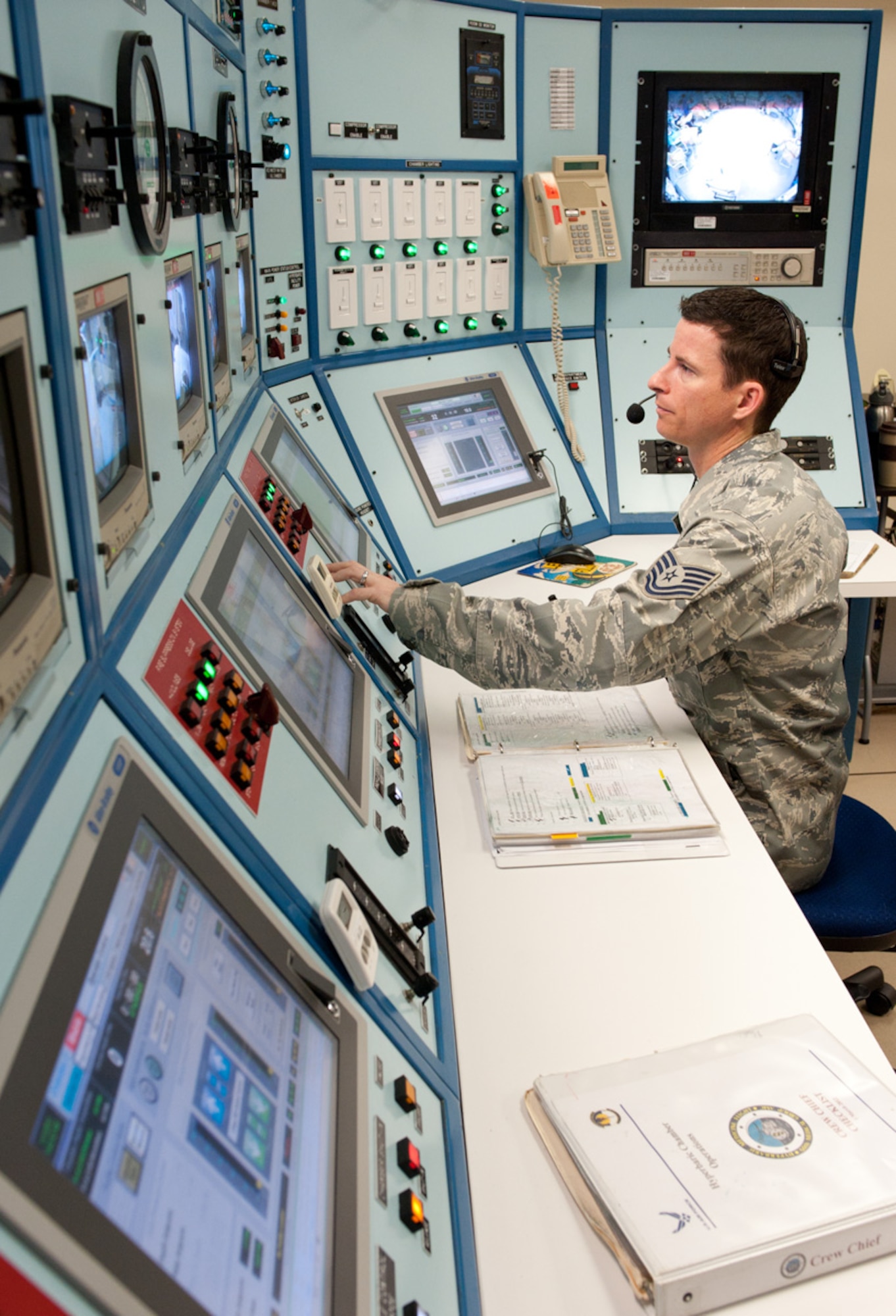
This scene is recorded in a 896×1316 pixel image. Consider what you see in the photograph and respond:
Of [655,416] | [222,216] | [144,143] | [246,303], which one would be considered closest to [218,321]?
[222,216]

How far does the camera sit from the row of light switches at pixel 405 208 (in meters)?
2.63

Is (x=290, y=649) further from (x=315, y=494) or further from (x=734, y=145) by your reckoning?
(x=734, y=145)

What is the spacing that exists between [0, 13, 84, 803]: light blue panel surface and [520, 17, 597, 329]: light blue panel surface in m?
2.53

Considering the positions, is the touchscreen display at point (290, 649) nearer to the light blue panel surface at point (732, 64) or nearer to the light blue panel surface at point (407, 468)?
the light blue panel surface at point (407, 468)

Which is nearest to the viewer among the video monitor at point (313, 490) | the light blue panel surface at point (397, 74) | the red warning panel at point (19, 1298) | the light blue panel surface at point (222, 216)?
the red warning panel at point (19, 1298)

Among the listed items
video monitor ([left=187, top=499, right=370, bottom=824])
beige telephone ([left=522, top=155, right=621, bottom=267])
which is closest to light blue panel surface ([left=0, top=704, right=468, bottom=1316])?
video monitor ([left=187, top=499, right=370, bottom=824])

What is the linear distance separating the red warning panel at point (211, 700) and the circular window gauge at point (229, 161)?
94 centimetres

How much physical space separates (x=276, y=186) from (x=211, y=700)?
177 cm

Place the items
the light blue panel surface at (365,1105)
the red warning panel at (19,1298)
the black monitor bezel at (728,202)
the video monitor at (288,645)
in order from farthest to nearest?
the black monitor bezel at (728,202) → the video monitor at (288,645) → the light blue panel surface at (365,1105) → the red warning panel at (19,1298)

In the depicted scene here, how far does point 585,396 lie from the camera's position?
126 inches

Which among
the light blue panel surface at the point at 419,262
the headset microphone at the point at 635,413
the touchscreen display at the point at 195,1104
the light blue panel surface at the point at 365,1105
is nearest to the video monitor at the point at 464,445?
the light blue panel surface at the point at 419,262

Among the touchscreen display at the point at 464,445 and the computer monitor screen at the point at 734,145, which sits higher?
the computer monitor screen at the point at 734,145

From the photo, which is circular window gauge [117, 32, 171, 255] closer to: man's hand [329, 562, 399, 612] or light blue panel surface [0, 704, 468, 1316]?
light blue panel surface [0, 704, 468, 1316]

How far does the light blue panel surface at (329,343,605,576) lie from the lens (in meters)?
2.63
